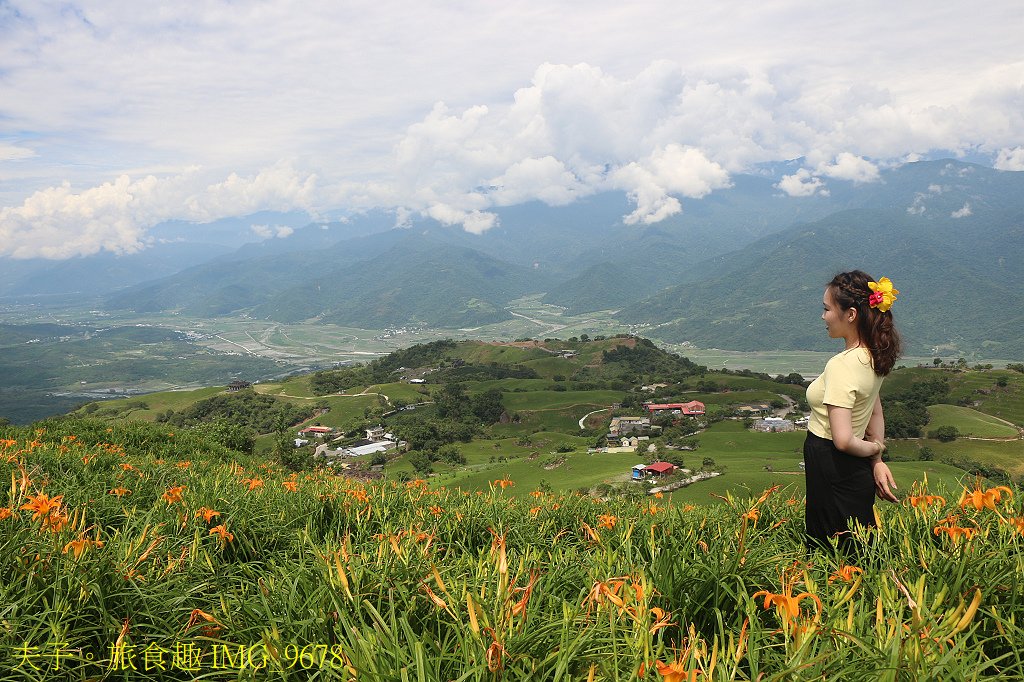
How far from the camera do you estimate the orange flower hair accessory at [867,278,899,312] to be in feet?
10.7

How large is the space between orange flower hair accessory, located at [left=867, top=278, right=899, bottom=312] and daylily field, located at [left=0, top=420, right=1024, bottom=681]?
116 centimetres

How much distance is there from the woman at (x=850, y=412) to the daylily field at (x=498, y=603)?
8.5 inches

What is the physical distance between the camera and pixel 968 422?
2414 inches

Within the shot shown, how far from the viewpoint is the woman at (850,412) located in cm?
318

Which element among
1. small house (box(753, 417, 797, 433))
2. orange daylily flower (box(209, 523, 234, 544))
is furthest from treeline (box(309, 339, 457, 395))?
orange daylily flower (box(209, 523, 234, 544))

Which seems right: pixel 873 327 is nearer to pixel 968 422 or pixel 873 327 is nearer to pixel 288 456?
pixel 288 456

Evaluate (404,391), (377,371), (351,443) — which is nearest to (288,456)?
(351,443)

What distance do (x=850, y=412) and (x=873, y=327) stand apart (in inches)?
21.6

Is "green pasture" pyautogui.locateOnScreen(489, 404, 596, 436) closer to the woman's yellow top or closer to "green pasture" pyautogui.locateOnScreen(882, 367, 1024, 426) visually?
"green pasture" pyautogui.locateOnScreen(882, 367, 1024, 426)

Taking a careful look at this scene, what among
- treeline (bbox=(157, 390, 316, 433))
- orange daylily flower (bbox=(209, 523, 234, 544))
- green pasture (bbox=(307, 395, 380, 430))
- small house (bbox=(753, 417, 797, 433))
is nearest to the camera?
orange daylily flower (bbox=(209, 523, 234, 544))

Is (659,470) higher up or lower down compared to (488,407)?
higher up

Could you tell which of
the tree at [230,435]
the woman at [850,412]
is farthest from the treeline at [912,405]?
the woman at [850,412]

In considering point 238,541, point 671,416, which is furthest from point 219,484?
point 671,416

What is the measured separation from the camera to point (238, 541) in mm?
3264
